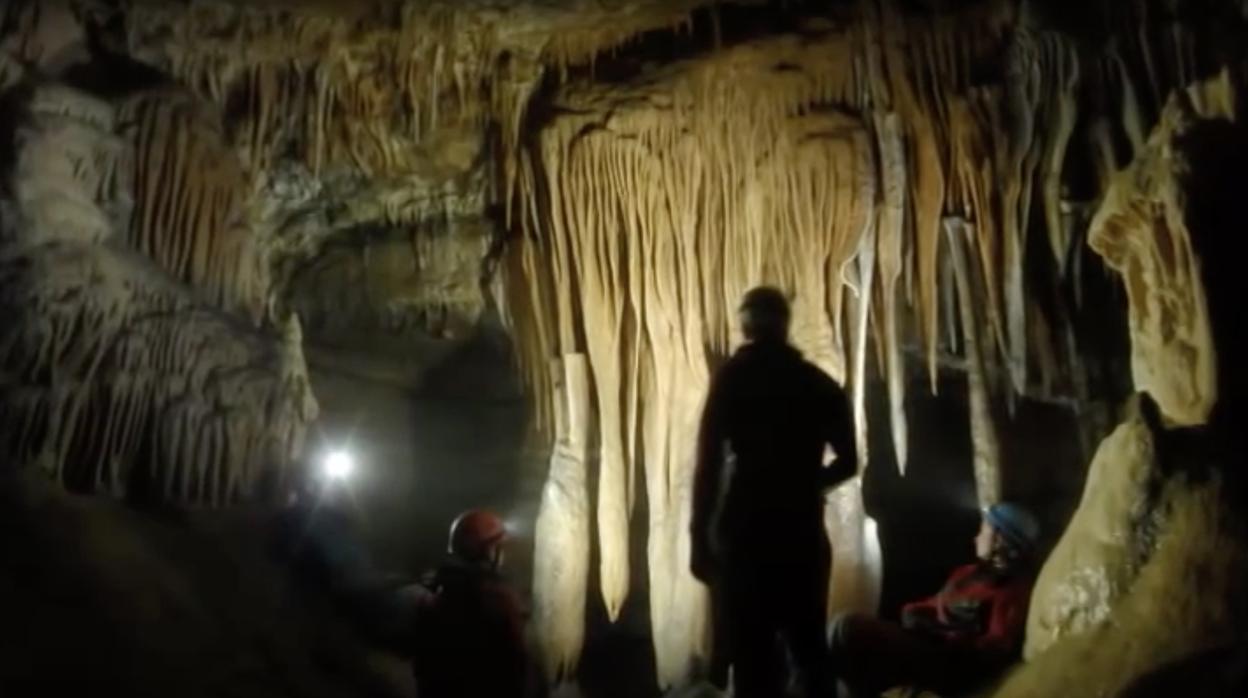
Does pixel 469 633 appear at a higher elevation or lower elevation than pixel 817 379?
lower

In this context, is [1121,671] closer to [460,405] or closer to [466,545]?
[466,545]

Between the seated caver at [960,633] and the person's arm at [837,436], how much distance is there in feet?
3.43

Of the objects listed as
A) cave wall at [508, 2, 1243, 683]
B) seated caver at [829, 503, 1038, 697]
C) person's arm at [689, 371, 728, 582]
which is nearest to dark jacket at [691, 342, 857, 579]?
person's arm at [689, 371, 728, 582]

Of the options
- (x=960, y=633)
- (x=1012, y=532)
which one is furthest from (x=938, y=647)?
(x=1012, y=532)

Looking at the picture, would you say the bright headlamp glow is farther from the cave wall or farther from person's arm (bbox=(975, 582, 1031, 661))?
person's arm (bbox=(975, 582, 1031, 661))

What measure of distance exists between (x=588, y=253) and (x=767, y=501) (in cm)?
374

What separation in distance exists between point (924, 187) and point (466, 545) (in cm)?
337

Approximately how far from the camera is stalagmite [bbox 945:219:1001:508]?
24.7 feet

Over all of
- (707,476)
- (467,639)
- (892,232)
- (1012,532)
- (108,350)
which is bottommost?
(467,639)

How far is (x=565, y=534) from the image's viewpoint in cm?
736

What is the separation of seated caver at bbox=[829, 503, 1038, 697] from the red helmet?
4.11 ft

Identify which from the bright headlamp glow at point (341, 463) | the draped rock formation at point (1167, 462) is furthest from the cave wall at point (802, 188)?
the bright headlamp glow at point (341, 463)

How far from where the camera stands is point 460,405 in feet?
36.8

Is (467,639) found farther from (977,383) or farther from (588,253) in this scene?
(977,383)
